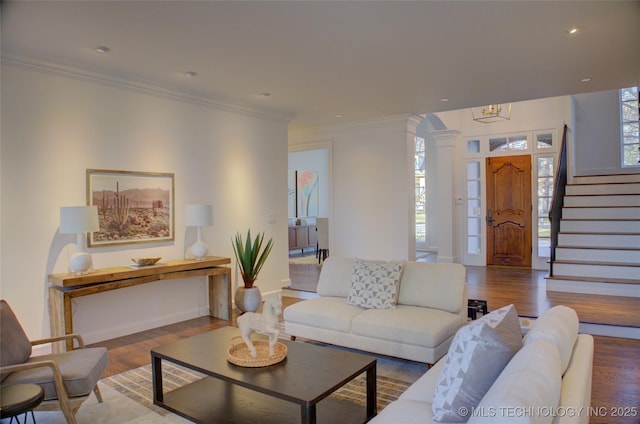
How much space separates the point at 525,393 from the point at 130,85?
4472 millimetres

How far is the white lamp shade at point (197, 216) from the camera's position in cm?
470

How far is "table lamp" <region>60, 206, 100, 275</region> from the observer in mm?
3592

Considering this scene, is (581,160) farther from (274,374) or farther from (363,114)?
(274,374)

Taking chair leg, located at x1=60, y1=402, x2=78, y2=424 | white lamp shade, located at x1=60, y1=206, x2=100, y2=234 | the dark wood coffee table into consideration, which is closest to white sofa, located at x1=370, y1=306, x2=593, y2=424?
the dark wood coffee table

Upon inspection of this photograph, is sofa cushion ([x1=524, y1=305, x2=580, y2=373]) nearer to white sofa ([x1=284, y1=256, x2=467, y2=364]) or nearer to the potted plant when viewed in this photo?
white sofa ([x1=284, y1=256, x2=467, y2=364])

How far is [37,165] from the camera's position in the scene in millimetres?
3758

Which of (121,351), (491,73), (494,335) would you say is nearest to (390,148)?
(491,73)

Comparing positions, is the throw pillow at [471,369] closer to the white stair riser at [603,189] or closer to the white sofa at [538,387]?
the white sofa at [538,387]

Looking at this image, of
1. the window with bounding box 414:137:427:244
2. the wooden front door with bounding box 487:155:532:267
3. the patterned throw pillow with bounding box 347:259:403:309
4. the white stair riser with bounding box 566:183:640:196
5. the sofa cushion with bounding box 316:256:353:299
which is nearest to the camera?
the patterned throw pillow with bounding box 347:259:403:309

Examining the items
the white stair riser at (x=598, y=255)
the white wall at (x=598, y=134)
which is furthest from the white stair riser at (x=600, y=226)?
the white wall at (x=598, y=134)

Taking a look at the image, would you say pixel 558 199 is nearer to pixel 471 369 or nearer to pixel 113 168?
pixel 471 369

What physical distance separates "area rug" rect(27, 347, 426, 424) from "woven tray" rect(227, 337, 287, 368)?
508 millimetres

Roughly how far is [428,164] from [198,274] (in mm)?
7015

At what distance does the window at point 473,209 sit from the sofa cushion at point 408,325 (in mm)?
5130
